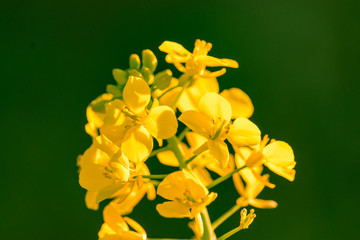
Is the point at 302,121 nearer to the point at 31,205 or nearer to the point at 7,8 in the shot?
the point at 31,205

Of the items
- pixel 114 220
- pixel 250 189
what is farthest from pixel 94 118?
pixel 250 189

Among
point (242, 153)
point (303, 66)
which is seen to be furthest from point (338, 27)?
point (242, 153)

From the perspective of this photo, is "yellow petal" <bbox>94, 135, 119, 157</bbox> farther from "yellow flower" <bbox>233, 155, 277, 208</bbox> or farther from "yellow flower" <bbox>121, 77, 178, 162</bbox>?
"yellow flower" <bbox>233, 155, 277, 208</bbox>

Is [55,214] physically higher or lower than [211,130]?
lower

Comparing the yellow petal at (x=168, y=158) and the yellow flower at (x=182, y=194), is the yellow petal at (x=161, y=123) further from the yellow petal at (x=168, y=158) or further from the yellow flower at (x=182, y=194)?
the yellow petal at (x=168, y=158)

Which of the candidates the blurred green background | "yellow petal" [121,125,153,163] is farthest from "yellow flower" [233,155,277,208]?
the blurred green background

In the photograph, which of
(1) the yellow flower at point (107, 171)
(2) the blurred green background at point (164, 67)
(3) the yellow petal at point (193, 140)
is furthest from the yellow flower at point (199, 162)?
(2) the blurred green background at point (164, 67)

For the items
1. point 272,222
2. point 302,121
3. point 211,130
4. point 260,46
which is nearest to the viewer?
point 211,130
